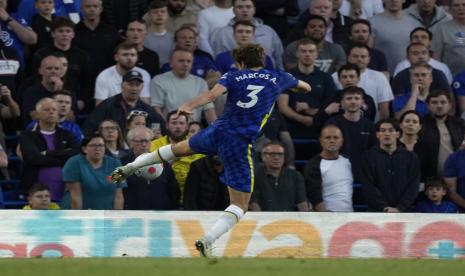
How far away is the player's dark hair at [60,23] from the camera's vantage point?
16.4 m

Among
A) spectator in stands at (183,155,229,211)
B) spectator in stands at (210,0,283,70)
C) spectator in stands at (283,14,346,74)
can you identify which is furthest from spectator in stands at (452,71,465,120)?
spectator in stands at (183,155,229,211)

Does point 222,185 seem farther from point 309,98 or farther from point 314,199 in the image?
point 309,98

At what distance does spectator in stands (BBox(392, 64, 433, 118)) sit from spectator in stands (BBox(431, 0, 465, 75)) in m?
1.42

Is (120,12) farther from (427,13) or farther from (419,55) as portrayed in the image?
(427,13)

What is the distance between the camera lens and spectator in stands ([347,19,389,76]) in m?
17.6

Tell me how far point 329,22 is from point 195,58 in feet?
7.66

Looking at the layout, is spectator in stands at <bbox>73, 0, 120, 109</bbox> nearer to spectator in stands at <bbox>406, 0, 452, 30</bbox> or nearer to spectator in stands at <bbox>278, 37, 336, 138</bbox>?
spectator in stands at <bbox>278, 37, 336, 138</bbox>

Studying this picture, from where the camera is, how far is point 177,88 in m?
16.5

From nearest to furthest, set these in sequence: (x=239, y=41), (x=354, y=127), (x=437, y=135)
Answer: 1. (x=354, y=127)
2. (x=437, y=135)
3. (x=239, y=41)

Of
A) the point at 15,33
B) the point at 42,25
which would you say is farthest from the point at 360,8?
the point at 15,33

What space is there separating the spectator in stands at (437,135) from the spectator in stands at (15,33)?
5449 mm

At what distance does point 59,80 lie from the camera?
15938 millimetres

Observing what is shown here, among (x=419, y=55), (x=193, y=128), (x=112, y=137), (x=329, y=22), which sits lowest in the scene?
(x=112, y=137)

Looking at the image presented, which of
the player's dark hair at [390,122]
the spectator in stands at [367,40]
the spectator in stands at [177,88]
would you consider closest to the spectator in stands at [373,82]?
the spectator in stands at [367,40]
